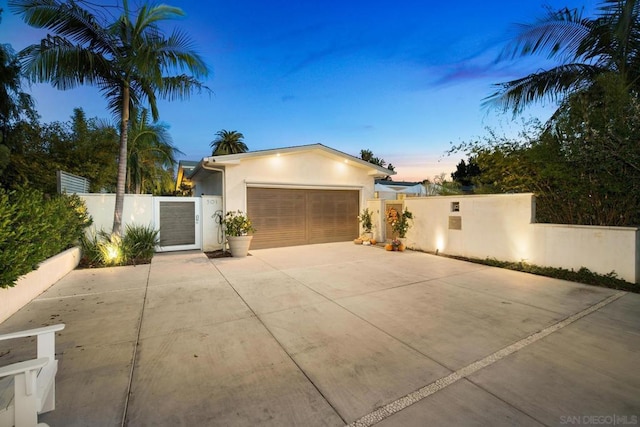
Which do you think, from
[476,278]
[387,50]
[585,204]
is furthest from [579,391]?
[387,50]

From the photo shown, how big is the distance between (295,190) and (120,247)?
5.70 metres

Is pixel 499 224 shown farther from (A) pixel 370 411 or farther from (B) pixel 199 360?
(B) pixel 199 360

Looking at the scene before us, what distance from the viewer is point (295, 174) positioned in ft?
34.1

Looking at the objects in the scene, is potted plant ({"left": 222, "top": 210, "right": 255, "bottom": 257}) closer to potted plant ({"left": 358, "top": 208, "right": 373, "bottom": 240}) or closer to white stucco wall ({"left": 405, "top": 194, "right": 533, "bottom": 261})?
potted plant ({"left": 358, "top": 208, "right": 373, "bottom": 240})

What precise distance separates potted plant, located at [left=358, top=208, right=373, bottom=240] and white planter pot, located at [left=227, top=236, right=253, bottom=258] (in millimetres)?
4762

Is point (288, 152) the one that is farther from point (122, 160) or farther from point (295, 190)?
point (122, 160)

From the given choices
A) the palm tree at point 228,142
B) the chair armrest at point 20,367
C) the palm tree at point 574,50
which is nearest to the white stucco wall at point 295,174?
the palm tree at point 574,50

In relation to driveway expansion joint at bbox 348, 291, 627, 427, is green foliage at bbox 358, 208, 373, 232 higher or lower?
higher

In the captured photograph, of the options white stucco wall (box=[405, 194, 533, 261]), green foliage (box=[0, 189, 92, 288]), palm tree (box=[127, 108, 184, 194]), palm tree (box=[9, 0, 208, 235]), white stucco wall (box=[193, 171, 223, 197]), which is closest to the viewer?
green foliage (box=[0, 189, 92, 288])

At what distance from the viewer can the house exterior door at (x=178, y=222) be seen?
921 cm

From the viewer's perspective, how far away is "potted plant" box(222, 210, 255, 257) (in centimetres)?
845

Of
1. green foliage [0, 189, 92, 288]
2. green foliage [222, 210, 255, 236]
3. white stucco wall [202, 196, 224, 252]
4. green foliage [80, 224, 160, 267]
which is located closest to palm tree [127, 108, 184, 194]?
white stucco wall [202, 196, 224, 252]

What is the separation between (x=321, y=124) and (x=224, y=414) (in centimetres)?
1572

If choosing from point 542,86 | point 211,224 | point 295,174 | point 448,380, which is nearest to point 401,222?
point 295,174
